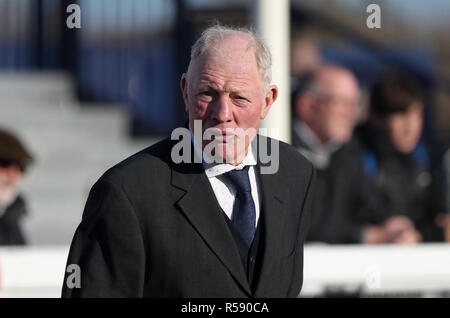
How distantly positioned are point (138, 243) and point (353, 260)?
8.51ft

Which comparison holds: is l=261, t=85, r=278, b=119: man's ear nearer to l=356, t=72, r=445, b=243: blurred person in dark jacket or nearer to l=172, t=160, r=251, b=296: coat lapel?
l=172, t=160, r=251, b=296: coat lapel

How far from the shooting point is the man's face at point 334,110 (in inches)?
245

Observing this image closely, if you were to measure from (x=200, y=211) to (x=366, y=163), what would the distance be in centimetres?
402

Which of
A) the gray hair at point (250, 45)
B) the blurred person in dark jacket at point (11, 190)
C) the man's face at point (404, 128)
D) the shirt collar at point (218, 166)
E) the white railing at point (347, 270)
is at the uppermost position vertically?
the gray hair at point (250, 45)

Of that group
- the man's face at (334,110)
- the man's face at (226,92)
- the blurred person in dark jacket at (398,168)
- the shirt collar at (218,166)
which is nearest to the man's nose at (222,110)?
the man's face at (226,92)

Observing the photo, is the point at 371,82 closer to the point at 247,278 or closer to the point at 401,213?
the point at 401,213

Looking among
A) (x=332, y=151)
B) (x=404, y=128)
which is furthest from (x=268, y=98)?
(x=404, y=128)

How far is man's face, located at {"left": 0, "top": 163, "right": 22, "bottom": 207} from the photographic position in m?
5.62

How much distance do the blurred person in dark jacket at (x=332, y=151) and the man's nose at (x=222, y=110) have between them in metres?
3.50

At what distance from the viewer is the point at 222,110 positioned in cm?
208

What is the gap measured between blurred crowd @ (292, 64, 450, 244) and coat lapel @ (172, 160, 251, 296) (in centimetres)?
343

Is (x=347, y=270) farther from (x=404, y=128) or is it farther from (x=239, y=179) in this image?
(x=239, y=179)

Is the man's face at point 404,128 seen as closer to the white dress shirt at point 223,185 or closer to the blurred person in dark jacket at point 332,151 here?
the blurred person in dark jacket at point 332,151
